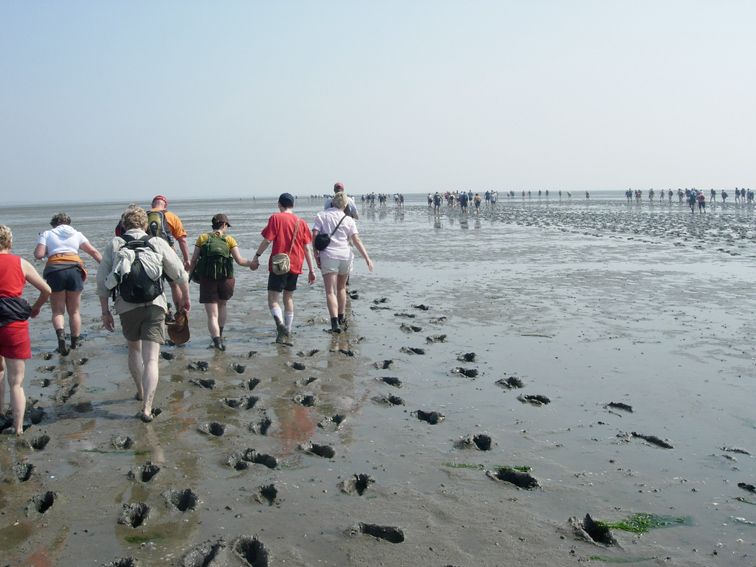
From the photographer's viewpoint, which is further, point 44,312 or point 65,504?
point 44,312

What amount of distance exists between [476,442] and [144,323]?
3083 millimetres

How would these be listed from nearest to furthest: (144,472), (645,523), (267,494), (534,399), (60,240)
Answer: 1. (645,523)
2. (267,494)
3. (144,472)
4. (534,399)
5. (60,240)

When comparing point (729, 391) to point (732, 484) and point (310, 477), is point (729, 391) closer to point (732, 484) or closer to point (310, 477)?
point (732, 484)

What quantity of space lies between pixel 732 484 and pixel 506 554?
6.31 feet

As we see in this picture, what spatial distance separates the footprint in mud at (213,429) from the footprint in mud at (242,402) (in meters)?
0.51

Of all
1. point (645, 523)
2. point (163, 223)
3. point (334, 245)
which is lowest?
point (645, 523)

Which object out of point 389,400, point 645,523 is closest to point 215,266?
point 389,400

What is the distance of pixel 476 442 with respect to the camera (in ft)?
16.6

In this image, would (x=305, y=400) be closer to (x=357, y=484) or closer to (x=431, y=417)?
(x=431, y=417)

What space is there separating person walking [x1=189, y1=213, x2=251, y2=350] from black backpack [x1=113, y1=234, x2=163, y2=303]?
2322 millimetres

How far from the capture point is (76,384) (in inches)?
266

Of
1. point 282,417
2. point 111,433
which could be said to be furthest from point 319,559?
point 111,433

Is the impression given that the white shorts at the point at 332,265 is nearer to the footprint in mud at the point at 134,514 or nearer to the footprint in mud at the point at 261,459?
the footprint in mud at the point at 261,459

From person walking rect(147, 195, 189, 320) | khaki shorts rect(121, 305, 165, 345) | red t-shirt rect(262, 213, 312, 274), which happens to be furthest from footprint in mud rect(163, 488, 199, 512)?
red t-shirt rect(262, 213, 312, 274)
